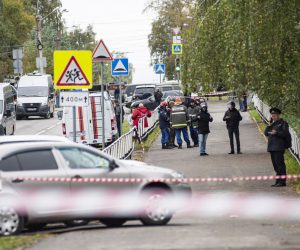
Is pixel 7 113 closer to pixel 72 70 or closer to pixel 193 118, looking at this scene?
pixel 193 118

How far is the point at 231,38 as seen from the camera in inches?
866

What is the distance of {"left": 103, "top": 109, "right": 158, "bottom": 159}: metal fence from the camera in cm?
2553

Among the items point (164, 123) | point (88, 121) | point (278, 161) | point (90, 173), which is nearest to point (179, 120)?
point (164, 123)

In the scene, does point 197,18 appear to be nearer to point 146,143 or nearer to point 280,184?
point 280,184

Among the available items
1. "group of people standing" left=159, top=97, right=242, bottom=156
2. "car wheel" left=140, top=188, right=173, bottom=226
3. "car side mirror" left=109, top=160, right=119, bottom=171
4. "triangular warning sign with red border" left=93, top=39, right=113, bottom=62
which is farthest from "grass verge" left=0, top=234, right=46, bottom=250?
"group of people standing" left=159, top=97, right=242, bottom=156

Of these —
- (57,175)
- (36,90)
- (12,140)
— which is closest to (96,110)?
(12,140)

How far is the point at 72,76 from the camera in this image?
20000mm

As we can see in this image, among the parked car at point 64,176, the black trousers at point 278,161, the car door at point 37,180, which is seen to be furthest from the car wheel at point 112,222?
the black trousers at point 278,161

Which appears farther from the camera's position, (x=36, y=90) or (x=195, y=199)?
(x=36, y=90)

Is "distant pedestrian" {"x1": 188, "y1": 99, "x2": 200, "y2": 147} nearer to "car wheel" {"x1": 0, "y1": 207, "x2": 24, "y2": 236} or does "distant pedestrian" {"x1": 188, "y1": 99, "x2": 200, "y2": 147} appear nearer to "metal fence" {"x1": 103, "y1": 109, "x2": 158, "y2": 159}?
"metal fence" {"x1": 103, "y1": 109, "x2": 158, "y2": 159}

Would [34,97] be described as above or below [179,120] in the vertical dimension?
below

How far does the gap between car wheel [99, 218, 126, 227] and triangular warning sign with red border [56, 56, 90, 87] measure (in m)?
5.02

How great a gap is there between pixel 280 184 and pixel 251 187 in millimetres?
662

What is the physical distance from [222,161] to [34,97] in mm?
29859
